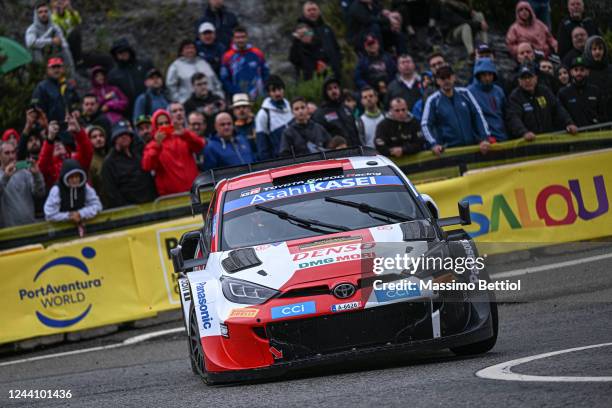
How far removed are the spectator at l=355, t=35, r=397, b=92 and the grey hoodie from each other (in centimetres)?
514

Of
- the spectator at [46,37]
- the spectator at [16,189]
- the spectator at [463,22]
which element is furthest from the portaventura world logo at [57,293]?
the spectator at [463,22]

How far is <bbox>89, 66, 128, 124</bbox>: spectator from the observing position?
18672 millimetres

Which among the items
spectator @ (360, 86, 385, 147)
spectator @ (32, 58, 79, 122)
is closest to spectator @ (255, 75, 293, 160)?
spectator @ (360, 86, 385, 147)

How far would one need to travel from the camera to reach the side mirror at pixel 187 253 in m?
10.2

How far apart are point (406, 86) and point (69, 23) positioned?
6332mm

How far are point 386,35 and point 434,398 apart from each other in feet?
48.4

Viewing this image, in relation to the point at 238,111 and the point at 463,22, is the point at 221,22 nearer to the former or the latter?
the point at 238,111

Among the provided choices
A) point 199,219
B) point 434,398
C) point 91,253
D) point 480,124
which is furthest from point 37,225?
point 434,398

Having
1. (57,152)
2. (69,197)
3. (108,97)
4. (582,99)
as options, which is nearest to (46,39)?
(108,97)

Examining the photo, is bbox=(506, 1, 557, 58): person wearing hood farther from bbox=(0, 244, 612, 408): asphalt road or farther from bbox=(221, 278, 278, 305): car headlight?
bbox=(221, 278, 278, 305): car headlight

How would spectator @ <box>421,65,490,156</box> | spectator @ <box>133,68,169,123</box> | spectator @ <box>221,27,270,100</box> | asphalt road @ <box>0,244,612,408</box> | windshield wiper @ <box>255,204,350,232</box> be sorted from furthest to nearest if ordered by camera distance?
spectator @ <box>221,27,270,100</box> < spectator @ <box>133,68,169,123</box> < spectator @ <box>421,65,490,156</box> < windshield wiper @ <box>255,204,350,232</box> < asphalt road @ <box>0,244,612,408</box>

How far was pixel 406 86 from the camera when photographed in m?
18.5

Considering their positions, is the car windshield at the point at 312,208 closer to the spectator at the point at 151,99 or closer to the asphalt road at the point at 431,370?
the asphalt road at the point at 431,370

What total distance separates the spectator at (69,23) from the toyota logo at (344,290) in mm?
12942
